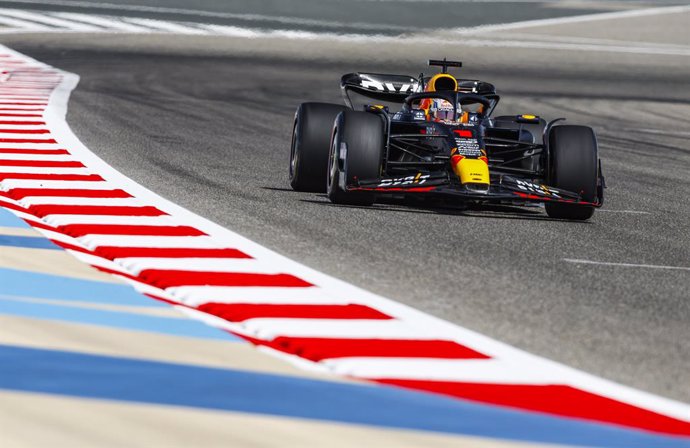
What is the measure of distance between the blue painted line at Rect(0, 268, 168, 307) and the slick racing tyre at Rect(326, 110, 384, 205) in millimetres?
3607

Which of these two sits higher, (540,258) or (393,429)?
(393,429)

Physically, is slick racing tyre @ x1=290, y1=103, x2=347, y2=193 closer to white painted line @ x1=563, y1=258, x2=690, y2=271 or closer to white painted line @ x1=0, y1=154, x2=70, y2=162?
white painted line @ x1=0, y1=154, x2=70, y2=162

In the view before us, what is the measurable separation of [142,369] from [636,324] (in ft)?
7.98

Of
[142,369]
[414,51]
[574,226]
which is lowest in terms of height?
[414,51]

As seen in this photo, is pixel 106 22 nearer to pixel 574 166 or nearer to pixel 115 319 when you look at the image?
pixel 574 166

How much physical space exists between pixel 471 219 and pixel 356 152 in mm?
943

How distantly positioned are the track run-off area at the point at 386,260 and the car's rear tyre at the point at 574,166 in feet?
0.83

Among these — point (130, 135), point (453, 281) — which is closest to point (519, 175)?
point (453, 281)

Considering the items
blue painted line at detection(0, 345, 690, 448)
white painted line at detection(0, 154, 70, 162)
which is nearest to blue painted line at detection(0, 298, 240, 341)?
blue painted line at detection(0, 345, 690, 448)

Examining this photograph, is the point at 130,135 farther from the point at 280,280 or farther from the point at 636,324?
the point at 636,324

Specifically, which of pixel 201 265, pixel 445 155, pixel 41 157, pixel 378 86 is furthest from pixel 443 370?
pixel 41 157

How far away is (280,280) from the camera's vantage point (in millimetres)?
6969

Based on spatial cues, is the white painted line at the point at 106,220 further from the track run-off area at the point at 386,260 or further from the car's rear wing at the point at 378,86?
the car's rear wing at the point at 378,86

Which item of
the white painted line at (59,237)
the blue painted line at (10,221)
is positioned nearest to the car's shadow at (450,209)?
the blue painted line at (10,221)
